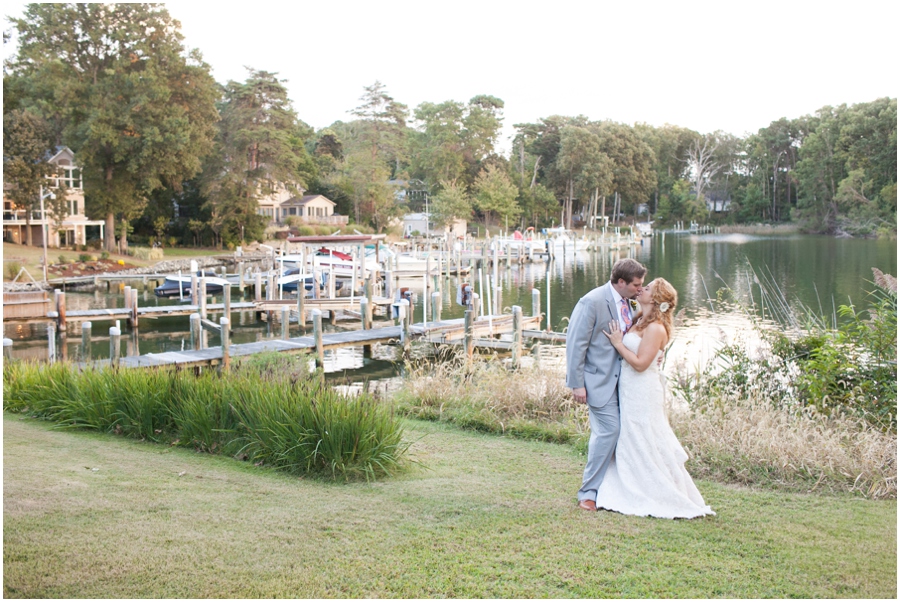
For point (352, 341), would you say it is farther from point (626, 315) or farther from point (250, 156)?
point (250, 156)

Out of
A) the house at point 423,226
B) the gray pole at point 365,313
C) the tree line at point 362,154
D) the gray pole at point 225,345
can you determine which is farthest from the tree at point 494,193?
the gray pole at point 225,345

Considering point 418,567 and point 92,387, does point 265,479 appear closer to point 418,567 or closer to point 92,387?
point 418,567

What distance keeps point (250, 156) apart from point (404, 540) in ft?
170

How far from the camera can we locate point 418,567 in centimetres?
475

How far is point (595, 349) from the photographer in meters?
5.96

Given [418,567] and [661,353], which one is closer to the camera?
[418,567]

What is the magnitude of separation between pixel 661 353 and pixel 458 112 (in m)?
76.1

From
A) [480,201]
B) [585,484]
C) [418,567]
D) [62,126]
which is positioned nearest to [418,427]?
[585,484]

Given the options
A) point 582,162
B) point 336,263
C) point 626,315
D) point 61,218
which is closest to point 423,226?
point 582,162

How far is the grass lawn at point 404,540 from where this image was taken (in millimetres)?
4500

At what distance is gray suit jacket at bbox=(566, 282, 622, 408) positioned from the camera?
5.91 metres

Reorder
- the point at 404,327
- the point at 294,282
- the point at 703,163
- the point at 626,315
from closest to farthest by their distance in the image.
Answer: the point at 626,315 < the point at 404,327 < the point at 294,282 < the point at 703,163

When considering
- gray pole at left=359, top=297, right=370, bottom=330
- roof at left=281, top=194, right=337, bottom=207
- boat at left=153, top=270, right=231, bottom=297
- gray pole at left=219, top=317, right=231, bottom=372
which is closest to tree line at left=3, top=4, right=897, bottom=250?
roof at left=281, top=194, right=337, bottom=207

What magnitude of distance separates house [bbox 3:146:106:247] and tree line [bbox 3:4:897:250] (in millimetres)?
1377
